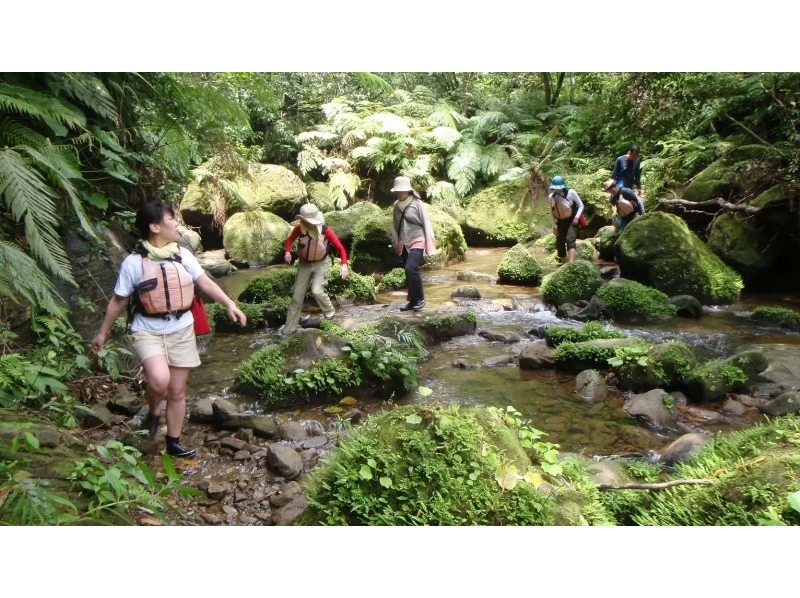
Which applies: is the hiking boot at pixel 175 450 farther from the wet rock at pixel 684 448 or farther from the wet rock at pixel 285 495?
the wet rock at pixel 684 448

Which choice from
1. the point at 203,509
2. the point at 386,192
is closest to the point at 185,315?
the point at 203,509

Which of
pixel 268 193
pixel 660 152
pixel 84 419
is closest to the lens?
pixel 84 419

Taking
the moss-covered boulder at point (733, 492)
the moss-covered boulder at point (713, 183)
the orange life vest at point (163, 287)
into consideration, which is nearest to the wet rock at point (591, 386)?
the moss-covered boulder at point (733, 492)

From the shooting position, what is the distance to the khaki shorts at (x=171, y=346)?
2.92 meters

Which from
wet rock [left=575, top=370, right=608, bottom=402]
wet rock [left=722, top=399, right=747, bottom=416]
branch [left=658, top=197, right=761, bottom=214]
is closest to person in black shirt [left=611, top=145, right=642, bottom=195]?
branch [left=658, top=197, right=761, bottom=214]

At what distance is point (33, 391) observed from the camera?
9.31 feet

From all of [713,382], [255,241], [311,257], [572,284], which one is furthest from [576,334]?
[255,241]

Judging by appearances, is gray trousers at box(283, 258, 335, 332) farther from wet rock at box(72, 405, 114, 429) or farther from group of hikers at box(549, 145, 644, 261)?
group of hikers at box(549, 145, 644, 261)

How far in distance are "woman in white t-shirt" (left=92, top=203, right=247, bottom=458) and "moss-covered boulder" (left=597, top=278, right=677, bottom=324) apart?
447 centimetres

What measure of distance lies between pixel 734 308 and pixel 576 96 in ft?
12.0

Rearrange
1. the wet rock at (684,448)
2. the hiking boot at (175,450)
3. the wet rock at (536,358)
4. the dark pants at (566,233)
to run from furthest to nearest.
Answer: the dark pants at (566,233) → the wet rock at (536,358) → the hiking boot at (175,450) → the wet rock at (684,448)

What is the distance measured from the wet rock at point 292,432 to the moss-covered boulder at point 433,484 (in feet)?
4.58

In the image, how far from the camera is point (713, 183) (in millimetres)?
7289

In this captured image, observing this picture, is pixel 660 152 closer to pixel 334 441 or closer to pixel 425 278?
pixel 425 278
